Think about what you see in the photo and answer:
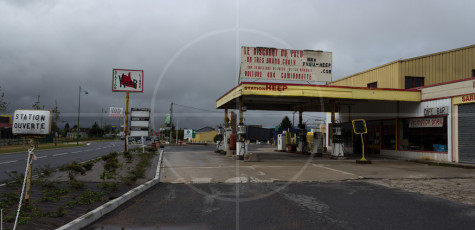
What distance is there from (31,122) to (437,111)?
1931 cm

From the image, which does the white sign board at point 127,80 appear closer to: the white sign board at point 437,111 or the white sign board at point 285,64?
the white sign board at point 285,64

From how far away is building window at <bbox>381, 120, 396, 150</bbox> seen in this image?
22.0 metres

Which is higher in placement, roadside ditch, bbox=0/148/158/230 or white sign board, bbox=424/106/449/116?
white sign board, bbox=424/106/449/116

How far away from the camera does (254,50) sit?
808 inches

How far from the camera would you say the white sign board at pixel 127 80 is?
19.8 meters

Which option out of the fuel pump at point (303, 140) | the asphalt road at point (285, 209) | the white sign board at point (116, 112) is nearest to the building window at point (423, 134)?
the fuel pump at point (303, 140)

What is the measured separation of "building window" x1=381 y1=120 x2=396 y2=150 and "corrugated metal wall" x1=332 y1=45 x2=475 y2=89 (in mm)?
2625

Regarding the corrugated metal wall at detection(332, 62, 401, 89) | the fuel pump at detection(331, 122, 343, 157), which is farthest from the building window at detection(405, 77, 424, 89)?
the fuel pump at detection(331, 122, 343, 157)

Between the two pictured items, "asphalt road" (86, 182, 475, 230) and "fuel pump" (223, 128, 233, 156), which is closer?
"asphalt road" (86, 182, 475, 230)

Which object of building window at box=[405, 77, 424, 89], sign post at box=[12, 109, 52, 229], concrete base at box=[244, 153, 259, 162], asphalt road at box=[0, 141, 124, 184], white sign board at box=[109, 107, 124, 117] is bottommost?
asphalt road at box=[0, 141, 124, 184]

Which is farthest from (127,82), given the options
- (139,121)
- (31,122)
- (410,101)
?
(410,101)

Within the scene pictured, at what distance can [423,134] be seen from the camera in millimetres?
19453

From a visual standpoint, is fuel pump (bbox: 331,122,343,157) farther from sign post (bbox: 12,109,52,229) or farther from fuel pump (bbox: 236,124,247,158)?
sign post (bbox: 12,109,52,229)

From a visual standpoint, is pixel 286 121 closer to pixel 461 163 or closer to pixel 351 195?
pixel 461 163
